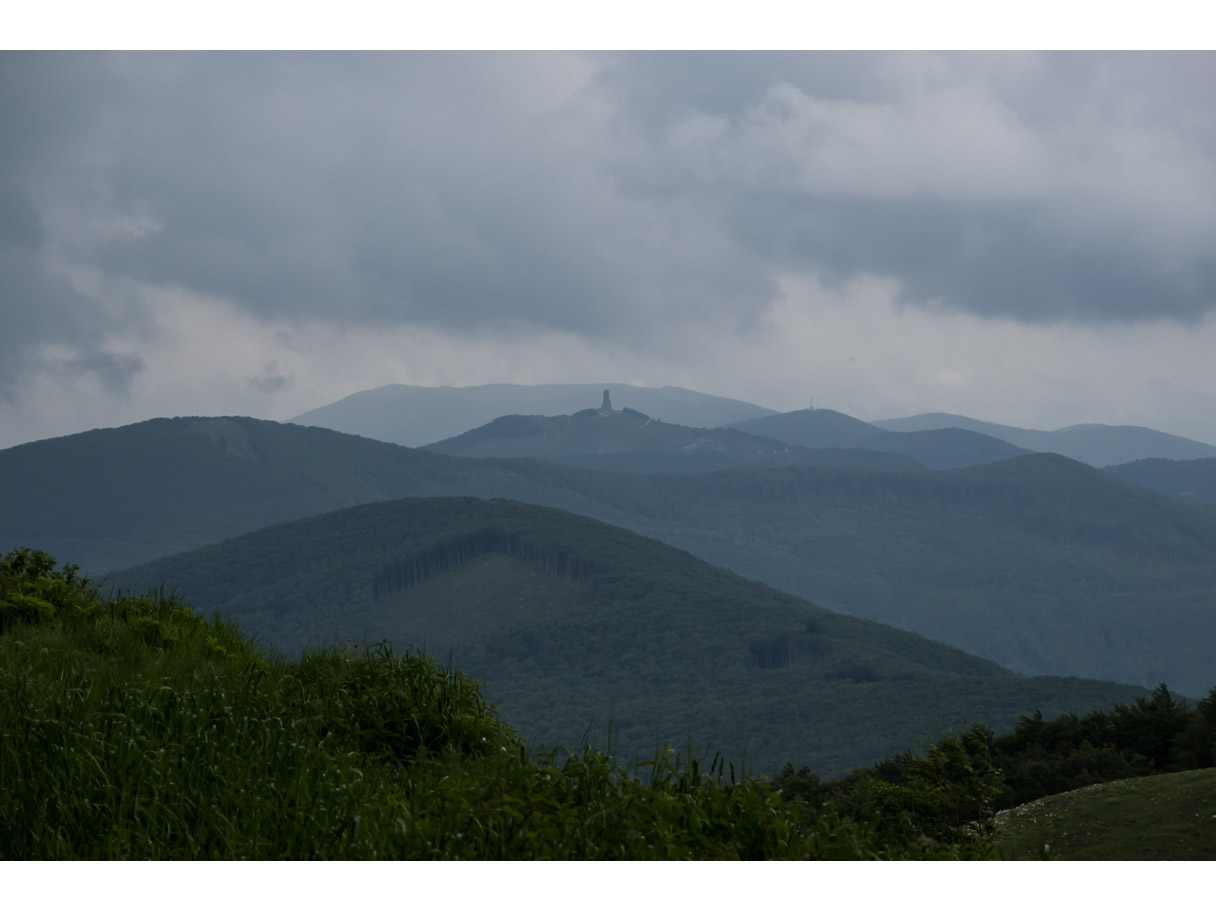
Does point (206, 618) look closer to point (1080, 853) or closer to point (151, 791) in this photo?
point (151, 791)

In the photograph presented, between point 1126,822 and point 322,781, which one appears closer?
point 322,781

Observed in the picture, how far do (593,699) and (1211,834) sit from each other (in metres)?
184

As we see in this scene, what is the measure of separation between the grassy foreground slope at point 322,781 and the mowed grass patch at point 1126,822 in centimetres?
684

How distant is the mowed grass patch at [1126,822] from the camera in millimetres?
12570

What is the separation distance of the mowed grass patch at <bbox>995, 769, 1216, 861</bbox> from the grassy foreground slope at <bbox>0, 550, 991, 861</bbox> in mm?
6841

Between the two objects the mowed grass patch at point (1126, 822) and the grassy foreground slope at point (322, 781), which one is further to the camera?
the mowed grass patch at point (1126, 822)

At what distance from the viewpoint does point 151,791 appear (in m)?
6.25

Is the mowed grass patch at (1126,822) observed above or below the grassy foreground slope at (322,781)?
below

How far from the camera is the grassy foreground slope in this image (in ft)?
18.6

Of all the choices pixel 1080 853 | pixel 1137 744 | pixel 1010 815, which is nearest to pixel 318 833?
pixel 1080 853

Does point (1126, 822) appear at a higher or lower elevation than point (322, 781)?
lower

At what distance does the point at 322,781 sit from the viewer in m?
6.52

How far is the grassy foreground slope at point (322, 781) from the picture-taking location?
568cm

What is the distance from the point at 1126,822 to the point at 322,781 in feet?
37.9
